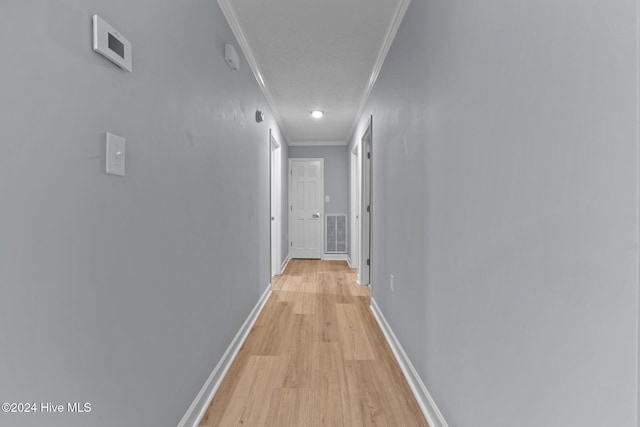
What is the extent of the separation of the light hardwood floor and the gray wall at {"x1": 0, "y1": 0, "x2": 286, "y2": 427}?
0.28m

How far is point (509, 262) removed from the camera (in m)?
1.00

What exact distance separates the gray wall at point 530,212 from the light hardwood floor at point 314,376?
0.34 m

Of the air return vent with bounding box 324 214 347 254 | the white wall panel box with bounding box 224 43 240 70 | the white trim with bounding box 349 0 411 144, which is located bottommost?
the air return vent with bounding box 324 214 347 254

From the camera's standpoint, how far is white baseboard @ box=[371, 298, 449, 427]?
1.57 meters

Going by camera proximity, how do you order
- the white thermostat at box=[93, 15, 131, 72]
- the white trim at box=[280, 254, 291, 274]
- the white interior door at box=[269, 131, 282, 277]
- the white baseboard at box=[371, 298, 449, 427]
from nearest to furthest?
the white thermostat at box=[93, 15, 131, 72], the white baseboard at box=[371, 298, 449, 427], the white interior door at box=[269, 131, 282, 277], the white trim at box=[280, 254, 291, 274]

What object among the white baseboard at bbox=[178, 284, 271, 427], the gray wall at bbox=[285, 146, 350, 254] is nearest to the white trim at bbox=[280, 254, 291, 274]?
the gray wall at bbox=[285, 146, 350, 254]

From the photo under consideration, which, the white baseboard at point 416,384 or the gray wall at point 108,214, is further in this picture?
the white baseboard at point 416,384

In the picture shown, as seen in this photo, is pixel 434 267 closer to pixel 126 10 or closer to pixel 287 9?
pixel 126 10

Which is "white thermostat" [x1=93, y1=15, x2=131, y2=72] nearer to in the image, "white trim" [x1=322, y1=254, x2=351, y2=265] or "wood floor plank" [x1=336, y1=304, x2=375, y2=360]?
"wood floor plank" [x1=336, y1=304, x2=375, y2=360]

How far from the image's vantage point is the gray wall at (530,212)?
65 cm

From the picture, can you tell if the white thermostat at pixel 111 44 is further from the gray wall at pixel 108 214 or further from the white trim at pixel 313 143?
the white trim at pixel 313 143

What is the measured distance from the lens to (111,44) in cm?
100

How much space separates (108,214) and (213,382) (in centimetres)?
128

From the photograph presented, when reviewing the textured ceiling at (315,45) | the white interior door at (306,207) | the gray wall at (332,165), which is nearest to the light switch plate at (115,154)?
the textured ceiling at (315,45)
